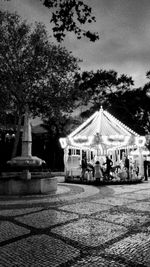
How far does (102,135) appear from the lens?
53.8ft

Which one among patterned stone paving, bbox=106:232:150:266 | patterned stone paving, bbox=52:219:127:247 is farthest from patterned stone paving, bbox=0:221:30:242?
patterned stone paving, bbox=106:232:150:266

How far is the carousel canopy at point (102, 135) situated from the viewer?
15.8 m

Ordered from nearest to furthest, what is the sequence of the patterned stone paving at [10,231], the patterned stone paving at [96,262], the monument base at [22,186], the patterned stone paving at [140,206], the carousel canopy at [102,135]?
the patterned stone paving at [96,262], the patterned stone paving at [10,231], the patterned stone paving at [140,206], the monument base at [22,186], the carousel canopy at [102,135]

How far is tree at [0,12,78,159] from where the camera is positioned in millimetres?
20859

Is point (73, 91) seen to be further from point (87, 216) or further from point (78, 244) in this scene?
point (78, 244)

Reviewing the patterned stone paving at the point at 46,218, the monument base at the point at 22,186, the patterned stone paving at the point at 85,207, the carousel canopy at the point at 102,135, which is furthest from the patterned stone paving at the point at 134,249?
the carousel canopy at the point at 102,135

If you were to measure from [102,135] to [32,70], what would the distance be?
9.84 meters

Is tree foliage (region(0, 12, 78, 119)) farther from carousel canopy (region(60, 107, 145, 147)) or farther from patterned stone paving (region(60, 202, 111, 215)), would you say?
patterned stone paving (region(60, 202, 111, 215))

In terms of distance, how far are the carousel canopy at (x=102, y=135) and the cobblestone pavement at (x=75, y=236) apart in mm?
9210

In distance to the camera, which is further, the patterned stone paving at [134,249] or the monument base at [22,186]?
the monument base at [22,186]

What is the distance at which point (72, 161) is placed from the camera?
60.0 feet

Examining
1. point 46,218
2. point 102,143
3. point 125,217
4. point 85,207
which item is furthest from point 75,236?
point 102,143

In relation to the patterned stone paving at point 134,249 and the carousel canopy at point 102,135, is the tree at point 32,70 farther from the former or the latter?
the patterned stone paving at point 134,249

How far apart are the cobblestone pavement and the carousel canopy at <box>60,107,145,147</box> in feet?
30.2
